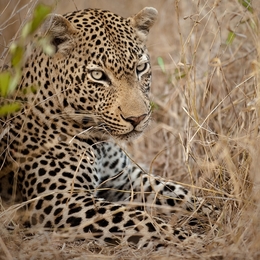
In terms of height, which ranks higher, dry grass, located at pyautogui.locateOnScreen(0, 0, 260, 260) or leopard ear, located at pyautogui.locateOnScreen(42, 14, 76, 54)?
leopard ear, located at pyautogui.locateOnScreen(42, 14, 76, 54)

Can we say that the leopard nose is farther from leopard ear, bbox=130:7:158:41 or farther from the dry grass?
leopard ear, bbox=130:7:158:41

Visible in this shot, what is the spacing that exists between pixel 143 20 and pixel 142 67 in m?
0.57

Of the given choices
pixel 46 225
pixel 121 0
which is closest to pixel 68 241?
pixel 46 225

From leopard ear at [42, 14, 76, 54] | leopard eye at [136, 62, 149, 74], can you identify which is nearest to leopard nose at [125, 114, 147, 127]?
leopard eye at [136, 62, 149, 74]

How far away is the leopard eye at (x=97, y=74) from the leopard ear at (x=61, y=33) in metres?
0.31

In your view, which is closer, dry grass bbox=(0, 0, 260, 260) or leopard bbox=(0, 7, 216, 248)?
dry grass bbox=(0, 0, 260, 260)

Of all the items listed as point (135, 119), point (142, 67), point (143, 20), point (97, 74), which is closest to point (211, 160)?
point (135, 119)

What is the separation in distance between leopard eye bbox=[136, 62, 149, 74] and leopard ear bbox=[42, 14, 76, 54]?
25.4 inches

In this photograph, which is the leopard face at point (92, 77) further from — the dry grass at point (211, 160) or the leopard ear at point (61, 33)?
the dry grass at point (211, 160)

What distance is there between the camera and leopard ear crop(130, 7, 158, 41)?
666 centimetres

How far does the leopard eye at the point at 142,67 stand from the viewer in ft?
21.0

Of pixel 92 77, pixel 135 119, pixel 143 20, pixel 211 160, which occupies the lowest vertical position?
pixel 211 160

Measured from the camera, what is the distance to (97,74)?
621 centimetres

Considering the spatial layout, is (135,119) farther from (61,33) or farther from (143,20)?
(143,20)
